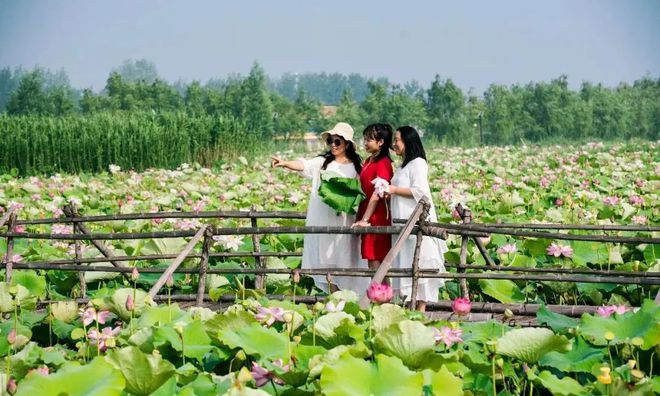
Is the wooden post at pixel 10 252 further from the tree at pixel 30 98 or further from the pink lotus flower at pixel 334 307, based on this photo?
the tree at pixel 30 98

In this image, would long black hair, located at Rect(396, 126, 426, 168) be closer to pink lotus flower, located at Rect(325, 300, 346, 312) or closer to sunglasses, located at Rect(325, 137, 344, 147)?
sunglasses, located at Rect(325, 137, 344, 147)

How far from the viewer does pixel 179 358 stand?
9.52 feet

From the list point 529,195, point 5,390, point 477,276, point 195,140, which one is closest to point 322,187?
point 477,276

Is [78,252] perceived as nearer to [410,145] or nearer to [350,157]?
[350,157]

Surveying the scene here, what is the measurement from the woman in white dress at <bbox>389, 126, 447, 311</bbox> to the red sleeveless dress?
0.23ft

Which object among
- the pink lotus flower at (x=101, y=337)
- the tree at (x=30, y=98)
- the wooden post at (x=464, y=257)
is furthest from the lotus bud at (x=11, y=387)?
the tree at (x=30, y=98)

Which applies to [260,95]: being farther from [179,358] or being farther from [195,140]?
[179,358]

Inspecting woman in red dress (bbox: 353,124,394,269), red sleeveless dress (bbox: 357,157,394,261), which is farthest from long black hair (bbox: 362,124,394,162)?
red sleeveless dress (bbox: 357,157,394,261)

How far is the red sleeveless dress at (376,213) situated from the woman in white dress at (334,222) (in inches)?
4.4

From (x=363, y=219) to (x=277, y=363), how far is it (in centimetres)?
214

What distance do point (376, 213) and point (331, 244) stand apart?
0.90ft

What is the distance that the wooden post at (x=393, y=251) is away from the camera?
12.1 ft

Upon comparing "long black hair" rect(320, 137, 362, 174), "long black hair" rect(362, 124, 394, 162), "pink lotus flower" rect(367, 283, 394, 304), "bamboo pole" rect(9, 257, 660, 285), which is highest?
"long black hair" rect(362, 124, 394, 162)

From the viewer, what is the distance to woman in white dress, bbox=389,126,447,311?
4488 mm
